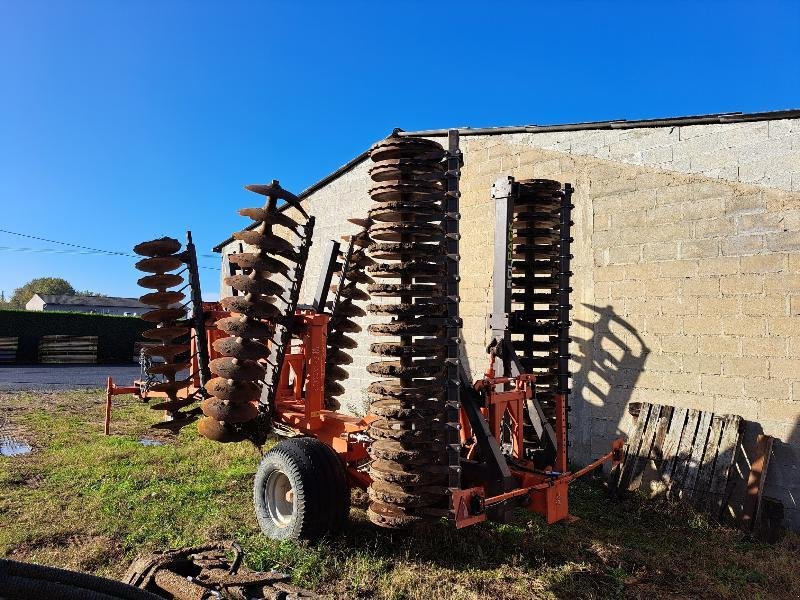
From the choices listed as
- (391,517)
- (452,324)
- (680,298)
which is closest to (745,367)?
(680,298)

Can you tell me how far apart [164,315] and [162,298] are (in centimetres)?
21

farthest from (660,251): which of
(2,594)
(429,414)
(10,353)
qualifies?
(10,353)

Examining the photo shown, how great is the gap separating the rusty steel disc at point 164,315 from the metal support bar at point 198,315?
0.21 metres

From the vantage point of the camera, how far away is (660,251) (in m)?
6.71

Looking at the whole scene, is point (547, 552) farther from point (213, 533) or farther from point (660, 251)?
point (660, 251)

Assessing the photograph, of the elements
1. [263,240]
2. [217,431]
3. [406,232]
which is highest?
[263,240]

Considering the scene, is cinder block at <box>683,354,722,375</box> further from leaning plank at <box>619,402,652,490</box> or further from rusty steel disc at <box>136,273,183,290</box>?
rusty steel disc at <box>136,273,183,290</box>

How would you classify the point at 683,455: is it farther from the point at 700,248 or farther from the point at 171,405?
the point at 171,405

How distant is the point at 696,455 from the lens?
19.9 feet

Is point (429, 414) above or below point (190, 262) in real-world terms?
below

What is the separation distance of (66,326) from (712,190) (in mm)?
27651

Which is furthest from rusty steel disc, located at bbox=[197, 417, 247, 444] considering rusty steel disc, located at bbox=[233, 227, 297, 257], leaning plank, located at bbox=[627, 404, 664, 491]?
leaning plank, located at bbox=[627, 404, 664, 491]

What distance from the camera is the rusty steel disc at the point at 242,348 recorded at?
511 cm

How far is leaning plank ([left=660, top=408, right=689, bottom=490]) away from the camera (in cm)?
622
